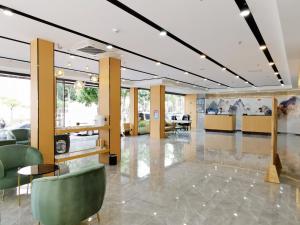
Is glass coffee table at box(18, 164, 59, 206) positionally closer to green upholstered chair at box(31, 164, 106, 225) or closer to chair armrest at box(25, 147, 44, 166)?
chair armrest at box(25, 147, 44, 166)

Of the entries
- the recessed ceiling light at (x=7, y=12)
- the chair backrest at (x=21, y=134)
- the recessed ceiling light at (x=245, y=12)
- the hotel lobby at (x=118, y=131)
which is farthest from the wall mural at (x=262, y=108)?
the recessed ceiling light at (x=7, y=12)

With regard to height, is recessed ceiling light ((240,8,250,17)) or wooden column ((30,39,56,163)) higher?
recessed ceiling light ((240,8,250,17))

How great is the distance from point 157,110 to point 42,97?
7806 millimetres

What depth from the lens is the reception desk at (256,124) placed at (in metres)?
13.6

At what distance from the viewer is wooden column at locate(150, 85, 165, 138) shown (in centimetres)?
1190

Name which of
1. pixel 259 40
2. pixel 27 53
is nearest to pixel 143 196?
pixel 259 40

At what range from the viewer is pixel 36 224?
3.03 m

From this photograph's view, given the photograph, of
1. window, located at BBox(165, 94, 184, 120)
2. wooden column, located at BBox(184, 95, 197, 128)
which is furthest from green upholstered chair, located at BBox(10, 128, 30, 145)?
wooden column, located at BBox(184, 95, 197, 128)

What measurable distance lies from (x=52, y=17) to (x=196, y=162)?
532 cm

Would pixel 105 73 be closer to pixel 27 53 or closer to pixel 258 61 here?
pixel 27 53

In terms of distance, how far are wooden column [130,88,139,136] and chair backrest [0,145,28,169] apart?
910 centimetres

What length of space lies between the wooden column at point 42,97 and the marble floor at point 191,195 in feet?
3.30

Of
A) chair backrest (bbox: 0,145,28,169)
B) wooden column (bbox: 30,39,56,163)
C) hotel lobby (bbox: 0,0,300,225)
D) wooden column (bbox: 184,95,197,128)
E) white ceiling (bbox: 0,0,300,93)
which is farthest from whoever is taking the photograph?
wooden column (bbox: 184,95,197,128)

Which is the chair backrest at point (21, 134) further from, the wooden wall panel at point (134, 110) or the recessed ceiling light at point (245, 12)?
the recessed ceiling light at point (245, 12)
